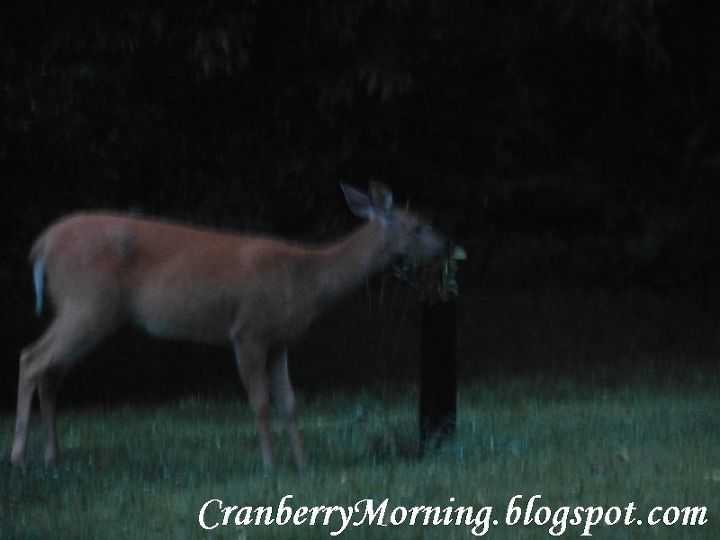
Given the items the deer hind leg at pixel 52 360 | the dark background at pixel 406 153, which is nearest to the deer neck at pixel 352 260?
the deer hind leg at pixel 52 360

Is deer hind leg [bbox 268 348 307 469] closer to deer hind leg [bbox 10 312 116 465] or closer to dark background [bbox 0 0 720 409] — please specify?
deer hind leg [bbox 10 312 116 465]

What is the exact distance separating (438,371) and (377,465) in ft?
2.59

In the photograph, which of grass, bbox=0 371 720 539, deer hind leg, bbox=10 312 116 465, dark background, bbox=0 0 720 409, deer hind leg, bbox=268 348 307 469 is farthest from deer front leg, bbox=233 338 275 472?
dark background, bbox=0 0 720 409

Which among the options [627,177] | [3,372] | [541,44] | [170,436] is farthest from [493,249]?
[170,436]

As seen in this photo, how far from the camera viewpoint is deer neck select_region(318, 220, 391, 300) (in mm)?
9586

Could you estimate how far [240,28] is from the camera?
12438 mm

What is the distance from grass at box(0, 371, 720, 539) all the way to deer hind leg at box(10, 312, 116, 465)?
26cm

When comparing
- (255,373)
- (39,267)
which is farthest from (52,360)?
(255,373)

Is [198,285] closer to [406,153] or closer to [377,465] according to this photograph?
[377,465]

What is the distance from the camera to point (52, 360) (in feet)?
31.8

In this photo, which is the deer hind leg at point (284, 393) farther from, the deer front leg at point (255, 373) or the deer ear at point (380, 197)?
the deer ear at point (380, 197)

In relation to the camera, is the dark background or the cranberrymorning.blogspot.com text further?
the dark background

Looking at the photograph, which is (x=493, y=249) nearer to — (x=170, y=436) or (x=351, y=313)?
(x=351, y=313)

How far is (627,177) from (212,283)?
7484 millimetres
